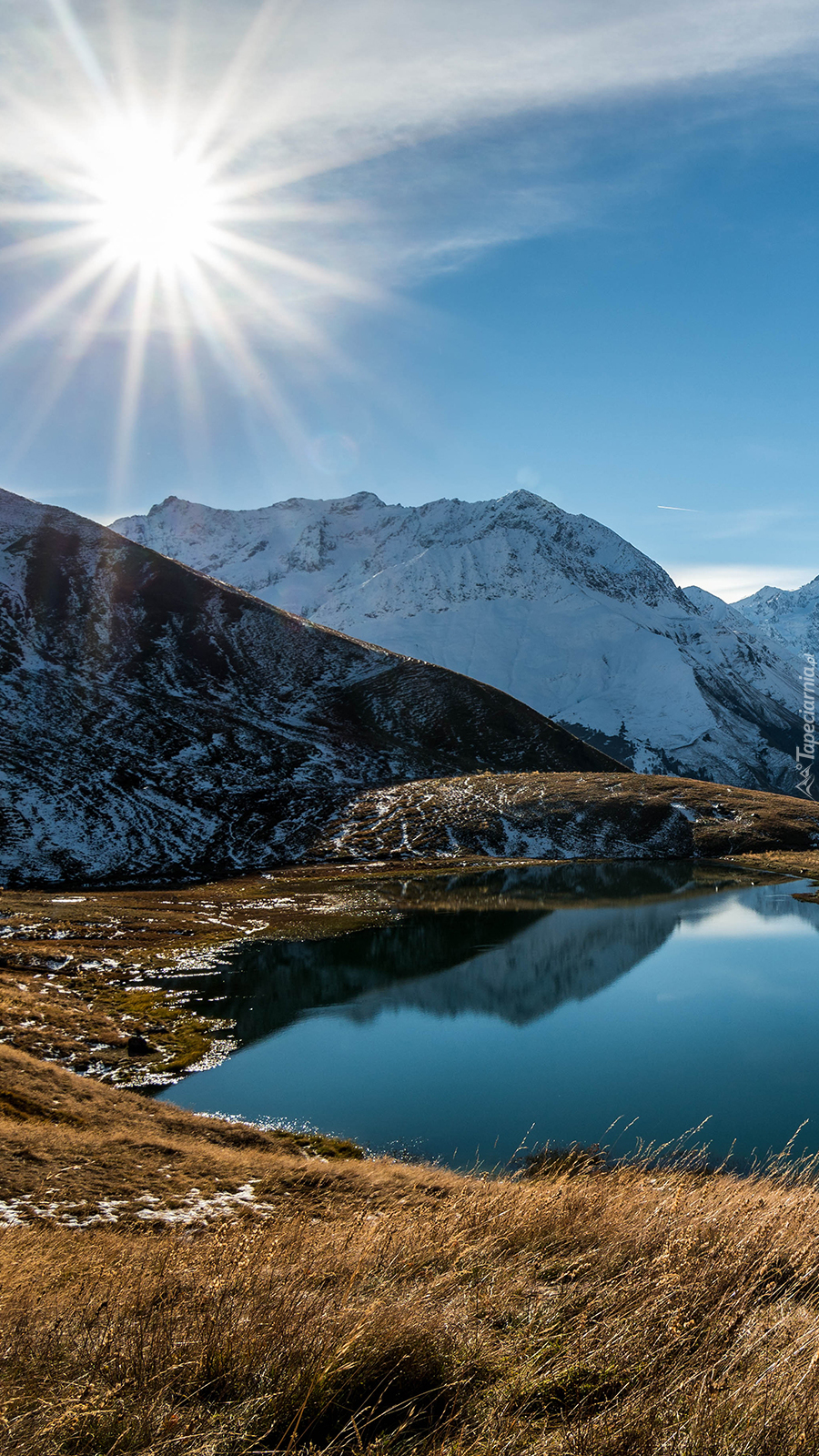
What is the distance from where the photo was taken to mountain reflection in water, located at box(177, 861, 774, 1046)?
3769 cm

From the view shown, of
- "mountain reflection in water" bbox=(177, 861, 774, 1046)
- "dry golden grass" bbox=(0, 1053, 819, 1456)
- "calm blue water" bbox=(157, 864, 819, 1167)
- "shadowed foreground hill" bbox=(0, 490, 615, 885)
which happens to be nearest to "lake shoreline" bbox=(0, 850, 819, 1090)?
"mountain reflection in water" bbox=(177, 861, 774, 1046)

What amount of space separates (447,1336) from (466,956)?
4354 centimetres

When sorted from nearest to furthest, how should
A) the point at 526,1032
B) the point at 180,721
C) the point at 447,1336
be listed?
the point at 447,1336 → the point at 526,1032 → the point at 180,721

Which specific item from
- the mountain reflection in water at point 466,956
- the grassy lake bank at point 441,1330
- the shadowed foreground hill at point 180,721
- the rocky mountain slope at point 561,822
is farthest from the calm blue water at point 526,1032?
the shadowed foreground hill at point 180,721

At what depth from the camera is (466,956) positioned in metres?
47.4

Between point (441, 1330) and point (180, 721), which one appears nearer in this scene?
point (441, 1330)

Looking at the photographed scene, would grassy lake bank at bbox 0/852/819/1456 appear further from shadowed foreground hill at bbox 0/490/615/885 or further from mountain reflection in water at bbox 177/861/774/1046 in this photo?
shadowed foreground hill at bbox 0/490/615/885

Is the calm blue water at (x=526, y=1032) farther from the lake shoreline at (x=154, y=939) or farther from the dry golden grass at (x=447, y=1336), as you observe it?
the dry golden grass at (x=447, y=1336)

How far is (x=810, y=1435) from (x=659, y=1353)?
1100 millimetres

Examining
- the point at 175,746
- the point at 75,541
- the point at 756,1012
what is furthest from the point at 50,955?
the point at 75,541

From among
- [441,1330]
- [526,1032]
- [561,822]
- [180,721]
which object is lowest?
[526,1032]

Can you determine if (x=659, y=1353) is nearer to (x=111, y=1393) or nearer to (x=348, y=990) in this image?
(x=111, y=1393)

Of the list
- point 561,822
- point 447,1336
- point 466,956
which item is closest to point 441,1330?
point 447,1336

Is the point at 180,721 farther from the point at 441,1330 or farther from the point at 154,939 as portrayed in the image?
the point at 441,1330
